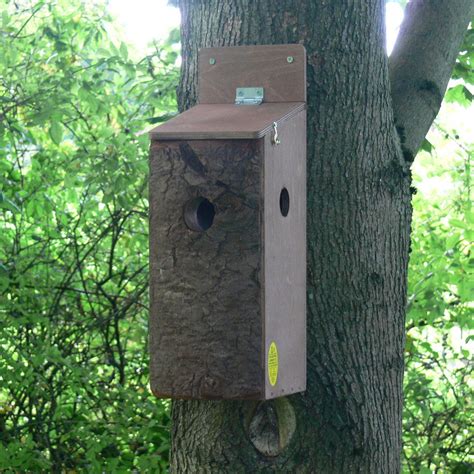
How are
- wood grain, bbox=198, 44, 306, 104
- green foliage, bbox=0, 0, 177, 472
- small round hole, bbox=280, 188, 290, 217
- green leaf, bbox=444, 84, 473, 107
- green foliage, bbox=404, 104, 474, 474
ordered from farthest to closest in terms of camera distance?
green foliage, bbox=404, 104, 474, 474, green foliage, bbox=0, 0, 177, 472, green leaf, bbox=444, 84, 473, 107, wood grain, bbox=198, 44, 306, 104, small round hole, bbox=280, 188, 290, 217

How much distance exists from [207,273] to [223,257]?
0.17ft

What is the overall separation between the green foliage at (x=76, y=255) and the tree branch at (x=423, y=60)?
132 cm

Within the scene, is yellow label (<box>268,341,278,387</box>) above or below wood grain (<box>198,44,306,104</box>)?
below

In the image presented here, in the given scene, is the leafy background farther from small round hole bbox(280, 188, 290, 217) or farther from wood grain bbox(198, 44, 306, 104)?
small round hole bbox(280, 188, 290, 217)

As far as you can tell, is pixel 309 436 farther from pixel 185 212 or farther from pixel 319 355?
pixel 185 212

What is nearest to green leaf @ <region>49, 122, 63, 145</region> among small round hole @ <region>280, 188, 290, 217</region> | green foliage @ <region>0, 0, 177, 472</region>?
green foliage @ <region>0, 0, 177, 472</region>

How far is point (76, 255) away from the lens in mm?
4035

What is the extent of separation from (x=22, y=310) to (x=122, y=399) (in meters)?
0.58

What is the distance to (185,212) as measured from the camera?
1839 millimetres

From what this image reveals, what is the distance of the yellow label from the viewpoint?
1.82 meters

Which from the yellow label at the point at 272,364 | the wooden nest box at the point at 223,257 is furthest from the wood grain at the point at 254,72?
the yellow label at the point at 272,364

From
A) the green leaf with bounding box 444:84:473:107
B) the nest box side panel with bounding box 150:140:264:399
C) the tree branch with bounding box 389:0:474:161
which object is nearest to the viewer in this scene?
the nest box side panel with bounding box 150:140:264:399

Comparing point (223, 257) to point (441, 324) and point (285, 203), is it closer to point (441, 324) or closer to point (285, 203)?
point (285, 203)

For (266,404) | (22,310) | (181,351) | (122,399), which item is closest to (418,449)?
(122,399)
